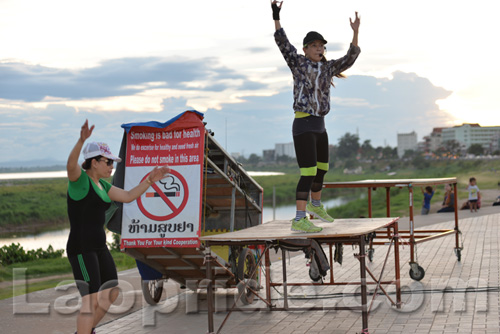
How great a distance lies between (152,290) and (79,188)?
4497 mm

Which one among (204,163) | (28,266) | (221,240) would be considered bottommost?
(28,266)

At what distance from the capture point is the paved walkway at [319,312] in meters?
8.25

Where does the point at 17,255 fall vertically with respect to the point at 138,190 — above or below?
below

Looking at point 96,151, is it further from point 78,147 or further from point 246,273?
point 246,273

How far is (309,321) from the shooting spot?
8688 millimetres

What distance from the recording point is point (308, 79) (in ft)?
25.8

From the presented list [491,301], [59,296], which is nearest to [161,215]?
[59,296]

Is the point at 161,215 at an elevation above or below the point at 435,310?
above

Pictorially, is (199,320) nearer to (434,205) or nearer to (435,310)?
(435,310)

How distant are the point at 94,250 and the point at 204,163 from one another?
3057mm

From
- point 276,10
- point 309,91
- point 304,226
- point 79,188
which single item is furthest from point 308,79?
point 79,188

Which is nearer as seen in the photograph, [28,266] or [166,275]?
[166,275]

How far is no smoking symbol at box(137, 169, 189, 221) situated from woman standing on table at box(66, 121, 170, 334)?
2.30 m

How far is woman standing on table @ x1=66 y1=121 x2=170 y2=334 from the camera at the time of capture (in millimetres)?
6004
